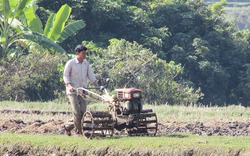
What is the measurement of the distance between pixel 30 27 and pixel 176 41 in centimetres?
1432

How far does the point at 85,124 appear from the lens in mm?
13812

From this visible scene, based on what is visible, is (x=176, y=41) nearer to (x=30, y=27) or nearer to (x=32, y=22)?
(x=30, y=27)

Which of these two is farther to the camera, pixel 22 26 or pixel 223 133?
pixel 22 26

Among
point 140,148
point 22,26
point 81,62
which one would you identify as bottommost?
point 140,148

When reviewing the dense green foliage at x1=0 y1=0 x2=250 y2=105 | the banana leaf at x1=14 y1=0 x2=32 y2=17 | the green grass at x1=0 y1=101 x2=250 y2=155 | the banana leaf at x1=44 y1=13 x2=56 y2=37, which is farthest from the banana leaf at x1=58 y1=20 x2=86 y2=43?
the green grass at x1=0 y1=101 x2=250 y2=155

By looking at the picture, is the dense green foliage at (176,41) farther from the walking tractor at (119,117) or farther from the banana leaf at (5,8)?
the walking tractor at (119,117)

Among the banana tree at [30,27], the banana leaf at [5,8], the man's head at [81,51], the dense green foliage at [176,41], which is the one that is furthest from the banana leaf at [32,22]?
the man's head at [81,51]

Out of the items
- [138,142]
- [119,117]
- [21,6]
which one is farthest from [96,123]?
[21,6]

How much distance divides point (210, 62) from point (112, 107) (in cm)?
2515

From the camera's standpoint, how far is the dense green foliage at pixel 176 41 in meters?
32.6

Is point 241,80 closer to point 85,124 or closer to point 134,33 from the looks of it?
point 134,33

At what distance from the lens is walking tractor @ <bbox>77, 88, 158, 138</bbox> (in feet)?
45.2

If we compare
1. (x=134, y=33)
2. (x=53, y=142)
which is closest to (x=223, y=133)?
(x=53, y=142)

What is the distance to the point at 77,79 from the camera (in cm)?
1420
